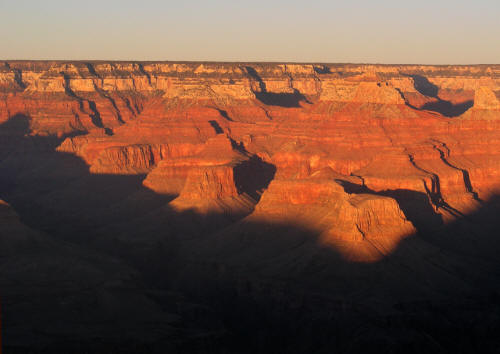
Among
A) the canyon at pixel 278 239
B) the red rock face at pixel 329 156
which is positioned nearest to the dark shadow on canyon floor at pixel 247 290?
the canyon at pixel 278 239

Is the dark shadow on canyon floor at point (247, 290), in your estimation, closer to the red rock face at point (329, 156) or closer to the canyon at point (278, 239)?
the canyon at point (278, 239)

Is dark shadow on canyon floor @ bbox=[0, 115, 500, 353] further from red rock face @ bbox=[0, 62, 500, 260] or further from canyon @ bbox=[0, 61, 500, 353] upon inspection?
red rock face @ bbox=[0, 62, 500, 260]

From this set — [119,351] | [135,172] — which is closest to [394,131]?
[135,172]

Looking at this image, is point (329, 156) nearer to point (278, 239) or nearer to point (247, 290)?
point (278, 239)

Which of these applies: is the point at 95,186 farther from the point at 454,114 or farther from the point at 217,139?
the point at 454,114

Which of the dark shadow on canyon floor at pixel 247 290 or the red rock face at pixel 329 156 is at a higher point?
the red rock face at pixel 329 156
